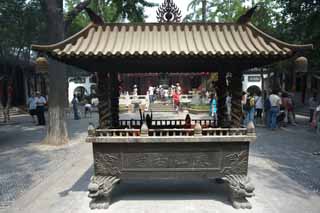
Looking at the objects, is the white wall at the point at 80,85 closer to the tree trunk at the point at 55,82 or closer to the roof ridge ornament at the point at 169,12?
the tree trunk at the point at 55,82

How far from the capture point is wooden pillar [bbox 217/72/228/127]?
5.46 m

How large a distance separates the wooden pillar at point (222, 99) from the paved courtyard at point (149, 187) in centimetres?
150

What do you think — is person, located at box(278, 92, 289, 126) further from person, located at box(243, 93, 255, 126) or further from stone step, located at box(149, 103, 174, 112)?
stone step, located at box(149, 103, 174, 112)

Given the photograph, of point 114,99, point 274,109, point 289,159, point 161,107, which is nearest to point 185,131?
point 114,99

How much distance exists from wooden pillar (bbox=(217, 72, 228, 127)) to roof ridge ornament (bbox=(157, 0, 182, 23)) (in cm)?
155

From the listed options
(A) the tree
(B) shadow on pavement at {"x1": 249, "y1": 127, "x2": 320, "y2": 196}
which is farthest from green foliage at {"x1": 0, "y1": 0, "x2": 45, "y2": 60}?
(B) shadow on pavement at {"x1": 249, "y1": 127, "x2": 320, "y2": 196}

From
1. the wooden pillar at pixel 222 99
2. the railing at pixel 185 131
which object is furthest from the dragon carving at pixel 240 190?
the wooden pillar at pixel 222 99

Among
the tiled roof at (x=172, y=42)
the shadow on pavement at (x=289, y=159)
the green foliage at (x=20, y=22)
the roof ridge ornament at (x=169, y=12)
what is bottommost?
the shadow on pavement at (x=289, y=159)

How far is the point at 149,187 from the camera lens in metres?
5.50

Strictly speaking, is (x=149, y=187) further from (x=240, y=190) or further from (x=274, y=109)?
(x=274, y=109)

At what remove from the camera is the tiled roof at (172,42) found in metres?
4.06

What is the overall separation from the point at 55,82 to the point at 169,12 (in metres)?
6.07

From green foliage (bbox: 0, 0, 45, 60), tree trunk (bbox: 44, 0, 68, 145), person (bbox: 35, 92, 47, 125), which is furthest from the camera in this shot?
green foliage (bbox: 0, 0, 45, 60)

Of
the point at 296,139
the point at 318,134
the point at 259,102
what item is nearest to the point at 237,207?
the point at 296,139
